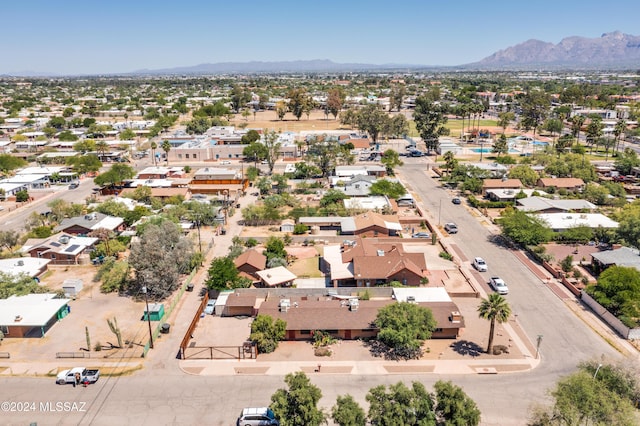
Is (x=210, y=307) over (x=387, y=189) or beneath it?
beneath

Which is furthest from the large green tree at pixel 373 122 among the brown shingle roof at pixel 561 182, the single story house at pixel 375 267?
the single story house at pixel 375 267

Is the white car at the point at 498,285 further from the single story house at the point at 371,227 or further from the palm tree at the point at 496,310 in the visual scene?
the single story house at the point at 371,227

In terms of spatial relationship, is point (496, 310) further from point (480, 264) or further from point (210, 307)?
point (210, 307)

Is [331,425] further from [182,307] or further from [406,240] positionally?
[406,240]

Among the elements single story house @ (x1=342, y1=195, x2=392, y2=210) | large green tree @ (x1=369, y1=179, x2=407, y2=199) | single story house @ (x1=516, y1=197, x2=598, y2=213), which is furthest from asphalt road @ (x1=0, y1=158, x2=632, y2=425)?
large green tree @ (x1=369, y1=179, x2=407, y2=199)

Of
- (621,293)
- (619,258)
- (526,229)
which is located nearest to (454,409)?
(621,293)

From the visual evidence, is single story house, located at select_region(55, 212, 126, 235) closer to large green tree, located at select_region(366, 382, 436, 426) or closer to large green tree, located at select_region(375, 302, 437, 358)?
large green tree, located at select_region(375, 302, 437, 358)

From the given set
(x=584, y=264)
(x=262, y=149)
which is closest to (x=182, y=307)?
(x=584, y=264)
